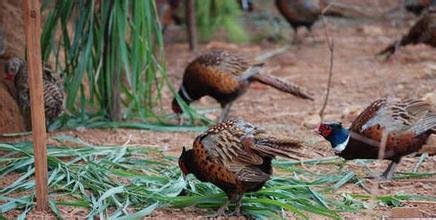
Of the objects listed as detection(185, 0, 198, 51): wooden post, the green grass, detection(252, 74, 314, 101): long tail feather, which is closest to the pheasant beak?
the green grass

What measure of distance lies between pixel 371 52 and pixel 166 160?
17.1ft

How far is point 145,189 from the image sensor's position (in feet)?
14.0

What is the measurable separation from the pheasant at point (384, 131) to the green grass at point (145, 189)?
7.7 inches

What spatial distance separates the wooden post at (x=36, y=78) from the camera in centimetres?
378

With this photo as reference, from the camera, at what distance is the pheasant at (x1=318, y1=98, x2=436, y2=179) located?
4.58 metres

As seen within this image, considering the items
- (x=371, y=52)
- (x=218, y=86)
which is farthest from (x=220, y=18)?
(x=218, y=86)

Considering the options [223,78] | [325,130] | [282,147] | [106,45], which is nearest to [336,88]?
[223,78]

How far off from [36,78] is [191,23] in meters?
5.98

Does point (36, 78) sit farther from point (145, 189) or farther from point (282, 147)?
point (282, 147)

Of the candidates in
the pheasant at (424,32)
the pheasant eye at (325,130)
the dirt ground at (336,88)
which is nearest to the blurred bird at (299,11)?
the dirt ground at (336,88)

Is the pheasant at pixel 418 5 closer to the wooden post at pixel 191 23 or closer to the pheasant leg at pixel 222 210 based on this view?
the wooden post at pixel 191 23

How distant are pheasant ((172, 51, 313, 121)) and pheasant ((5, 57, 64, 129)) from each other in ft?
3.40

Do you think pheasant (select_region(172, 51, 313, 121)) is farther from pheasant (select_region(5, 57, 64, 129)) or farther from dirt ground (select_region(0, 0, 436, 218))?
pheasant (select_region(5, 57, 64, 129))

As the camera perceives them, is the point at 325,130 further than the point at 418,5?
No
